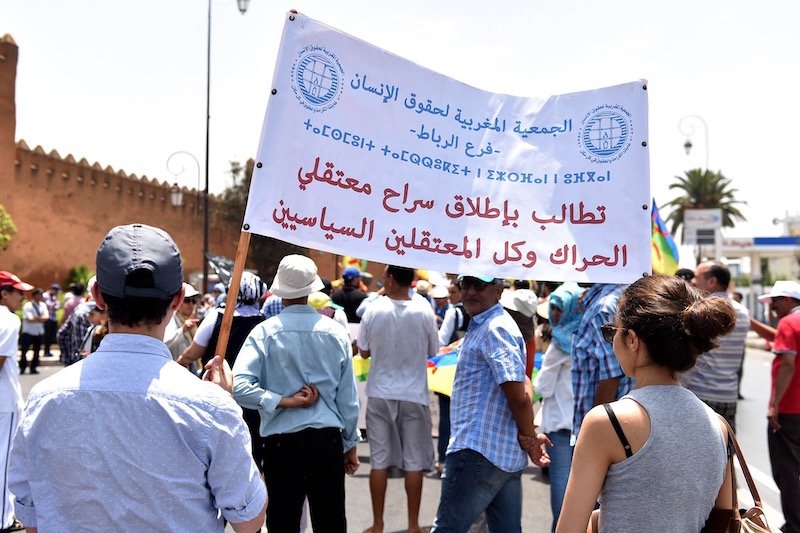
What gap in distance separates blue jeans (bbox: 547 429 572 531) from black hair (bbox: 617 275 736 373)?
2.24 meters

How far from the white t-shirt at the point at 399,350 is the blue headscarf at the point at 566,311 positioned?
110 cm

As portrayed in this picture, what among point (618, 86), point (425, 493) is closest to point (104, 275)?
point (618, 86)

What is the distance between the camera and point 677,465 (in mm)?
2146

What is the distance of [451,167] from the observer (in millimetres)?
3596

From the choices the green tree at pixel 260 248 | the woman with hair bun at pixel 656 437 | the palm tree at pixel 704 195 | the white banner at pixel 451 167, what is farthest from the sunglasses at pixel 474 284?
the palm tree at pixel 704 195

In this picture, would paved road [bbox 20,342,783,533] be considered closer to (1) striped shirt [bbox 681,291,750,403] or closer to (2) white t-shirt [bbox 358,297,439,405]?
(2) white t-shirt [bbox 358,297,439,405]

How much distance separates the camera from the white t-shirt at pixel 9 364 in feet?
16.2

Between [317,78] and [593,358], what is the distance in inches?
73.5

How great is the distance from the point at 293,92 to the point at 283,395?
158 cm

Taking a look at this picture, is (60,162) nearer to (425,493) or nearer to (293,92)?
(425,493)

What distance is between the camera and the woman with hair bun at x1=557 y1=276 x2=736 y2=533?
212 centimetres

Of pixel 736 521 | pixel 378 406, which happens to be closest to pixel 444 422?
pixel 378 406

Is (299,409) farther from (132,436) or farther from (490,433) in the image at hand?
(132,436)

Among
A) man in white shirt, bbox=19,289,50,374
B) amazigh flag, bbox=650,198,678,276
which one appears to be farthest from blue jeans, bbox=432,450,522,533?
man in white shirt, bbox=19,289,50,374
